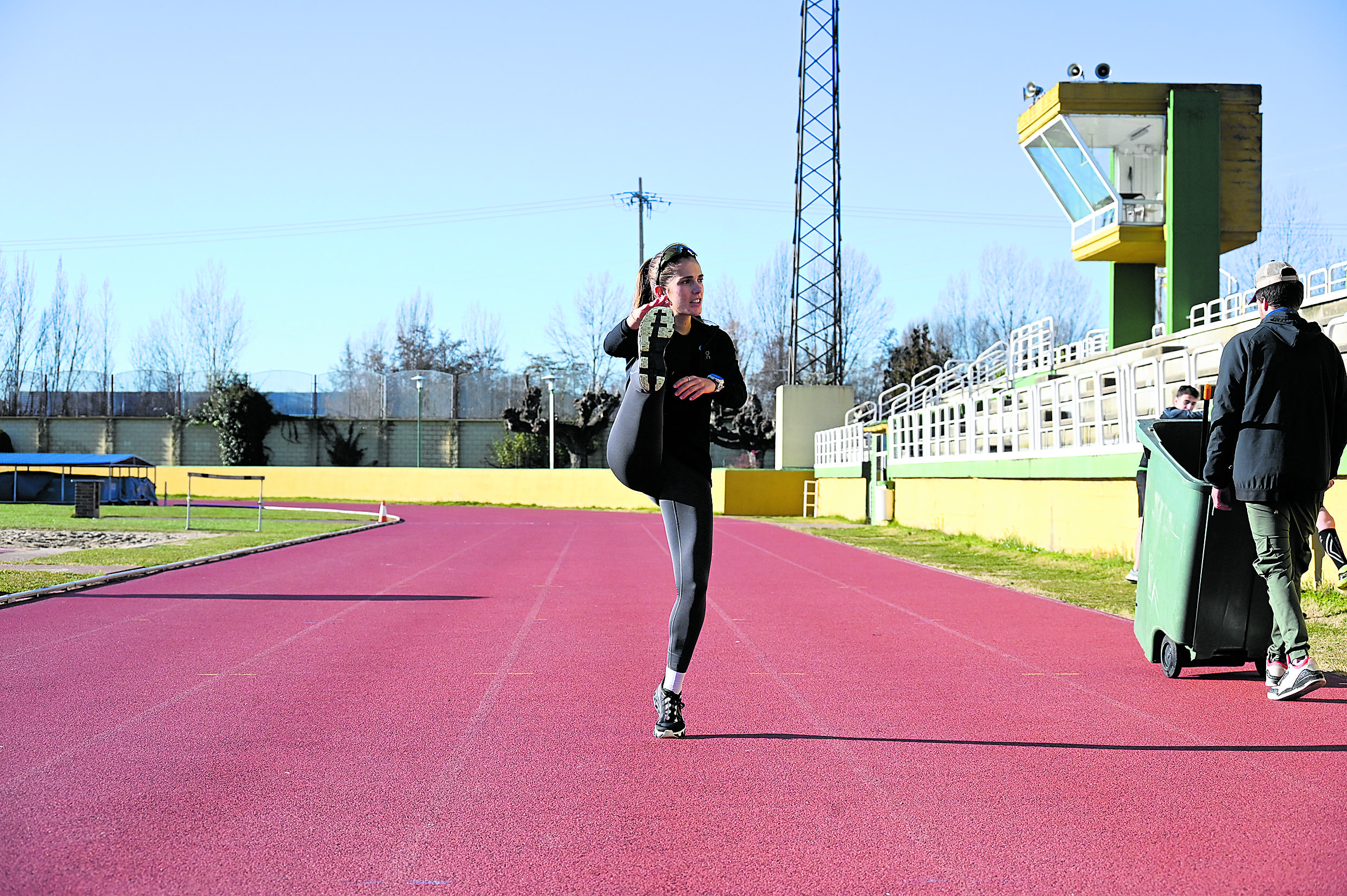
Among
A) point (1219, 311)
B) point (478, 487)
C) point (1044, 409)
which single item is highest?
point (1219, 311)

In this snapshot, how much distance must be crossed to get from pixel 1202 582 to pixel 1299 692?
69cm

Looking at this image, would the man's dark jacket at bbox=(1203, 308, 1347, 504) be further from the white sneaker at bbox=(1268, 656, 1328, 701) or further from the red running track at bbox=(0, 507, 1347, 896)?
the red running track at bbox=(0, 507, 1347, 896)

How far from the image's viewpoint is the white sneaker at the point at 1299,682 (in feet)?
18.1

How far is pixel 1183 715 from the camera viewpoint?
5.44 m

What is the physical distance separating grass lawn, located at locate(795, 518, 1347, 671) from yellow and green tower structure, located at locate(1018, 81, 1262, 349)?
12.1 m

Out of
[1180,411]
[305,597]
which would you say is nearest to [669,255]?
[1180,411]

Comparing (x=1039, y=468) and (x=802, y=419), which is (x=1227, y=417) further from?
(x=802, y=419)

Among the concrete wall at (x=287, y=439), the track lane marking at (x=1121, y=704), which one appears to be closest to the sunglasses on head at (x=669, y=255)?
the track lane marking at (x=1121, y=704)

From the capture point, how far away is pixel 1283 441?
542 centimetres

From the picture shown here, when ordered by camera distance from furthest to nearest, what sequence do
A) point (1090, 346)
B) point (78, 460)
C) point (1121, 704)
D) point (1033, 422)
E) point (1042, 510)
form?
1. point (78, 460)
2. point (1090, 346)
3. point (1033, 422)
4. point (1042, 510)
5. point (1121, 704)

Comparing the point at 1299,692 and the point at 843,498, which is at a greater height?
the point at 1299,692

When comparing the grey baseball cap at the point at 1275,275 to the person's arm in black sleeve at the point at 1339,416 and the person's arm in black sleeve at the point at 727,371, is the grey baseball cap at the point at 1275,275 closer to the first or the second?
the person's arm in black sleeve at the point at 1339,416

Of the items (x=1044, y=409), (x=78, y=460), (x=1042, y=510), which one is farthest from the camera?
(x=78, y=460)

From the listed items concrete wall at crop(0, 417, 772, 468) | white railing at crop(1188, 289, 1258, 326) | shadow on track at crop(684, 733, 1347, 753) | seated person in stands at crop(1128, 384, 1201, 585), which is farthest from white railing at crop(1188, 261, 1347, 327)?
concrete wall at crop(0, 417, 772, 468)
